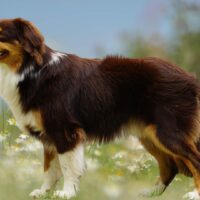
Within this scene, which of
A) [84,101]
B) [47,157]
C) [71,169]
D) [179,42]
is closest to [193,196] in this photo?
[71,169]

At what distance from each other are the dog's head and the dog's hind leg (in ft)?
6.08

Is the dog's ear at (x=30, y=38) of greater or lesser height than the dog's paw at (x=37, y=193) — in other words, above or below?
above

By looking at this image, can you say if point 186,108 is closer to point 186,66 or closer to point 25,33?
point 25,33

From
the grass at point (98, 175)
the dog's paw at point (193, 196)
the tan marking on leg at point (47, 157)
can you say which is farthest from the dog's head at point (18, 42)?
the dog's paw at point (193, 196)

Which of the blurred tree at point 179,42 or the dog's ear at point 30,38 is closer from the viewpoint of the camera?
the dog's ear at point 30,38

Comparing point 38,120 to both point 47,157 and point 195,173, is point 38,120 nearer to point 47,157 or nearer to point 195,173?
point 47,157

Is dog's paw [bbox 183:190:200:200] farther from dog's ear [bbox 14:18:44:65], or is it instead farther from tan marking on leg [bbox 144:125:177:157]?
dog's ear [bbox 14:18:44:65]

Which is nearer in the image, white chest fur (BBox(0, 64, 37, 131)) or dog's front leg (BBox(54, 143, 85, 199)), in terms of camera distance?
dog's front leg (BBox(54, 143, 85, 199))

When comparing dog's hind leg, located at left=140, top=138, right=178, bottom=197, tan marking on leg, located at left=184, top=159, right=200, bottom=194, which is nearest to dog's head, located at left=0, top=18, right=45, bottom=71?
dog's hind leg, located at left=140, top=138, right=178, bottom=197

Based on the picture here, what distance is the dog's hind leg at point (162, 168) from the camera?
762 centimetres

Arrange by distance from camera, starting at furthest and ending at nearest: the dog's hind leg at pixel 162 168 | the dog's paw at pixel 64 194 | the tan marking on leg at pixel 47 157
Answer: the dog's hind leg at pixel 162 168 → the tan marking on leg at pixel 47 157 → the dog's paw at pixel 64 194

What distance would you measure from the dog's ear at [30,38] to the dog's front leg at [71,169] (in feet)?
3.69

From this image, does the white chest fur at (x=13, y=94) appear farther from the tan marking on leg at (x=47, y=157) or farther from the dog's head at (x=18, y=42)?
the tan marking on leg at (x=47, y=157)

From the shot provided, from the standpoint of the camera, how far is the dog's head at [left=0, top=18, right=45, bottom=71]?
6.76m
